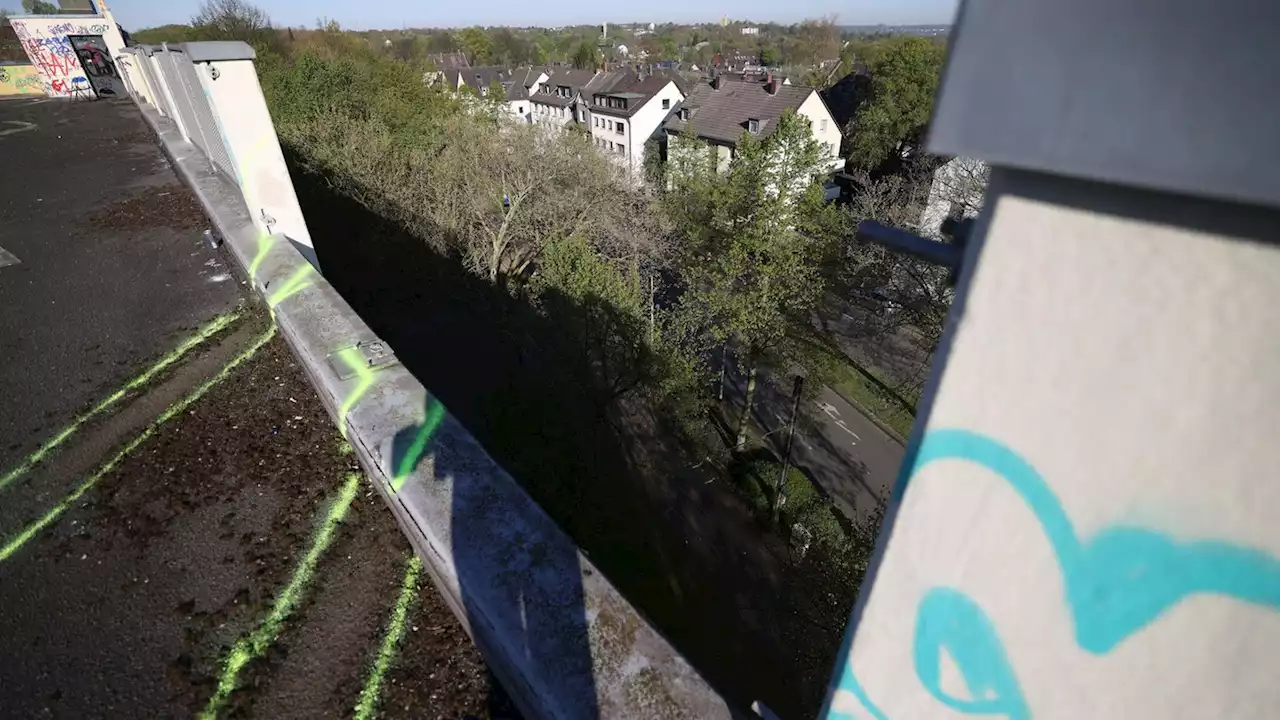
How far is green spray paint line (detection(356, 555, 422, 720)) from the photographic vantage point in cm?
231

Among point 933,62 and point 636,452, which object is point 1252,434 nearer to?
point 636,452

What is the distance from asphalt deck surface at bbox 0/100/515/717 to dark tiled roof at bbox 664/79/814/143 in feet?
85.5

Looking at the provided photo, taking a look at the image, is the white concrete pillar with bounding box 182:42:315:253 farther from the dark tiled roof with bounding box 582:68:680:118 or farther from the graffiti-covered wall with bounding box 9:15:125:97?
the dark tiled roof with bounding box 582:68:680:118

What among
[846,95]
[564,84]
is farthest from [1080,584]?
[564,84]

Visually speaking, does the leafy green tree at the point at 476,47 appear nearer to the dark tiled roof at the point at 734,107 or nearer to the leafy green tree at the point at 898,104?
the dark tiled roof at the point at 734,107

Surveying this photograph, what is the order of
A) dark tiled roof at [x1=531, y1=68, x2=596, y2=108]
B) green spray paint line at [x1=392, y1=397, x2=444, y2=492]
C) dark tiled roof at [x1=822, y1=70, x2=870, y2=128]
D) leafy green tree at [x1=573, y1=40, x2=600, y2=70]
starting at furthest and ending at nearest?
1. leafy green tree at [x1=573, y1=40, x2=600, y2=70]
2. dark tiled roof at [x1=531, y1=68, x2=596, y2=108]
3. dark tiled roof at [x1=822, y1=70, x2=870, y2=128]
4. green spray paint line at [x1=392, y1=397, x2=444, y2=492]

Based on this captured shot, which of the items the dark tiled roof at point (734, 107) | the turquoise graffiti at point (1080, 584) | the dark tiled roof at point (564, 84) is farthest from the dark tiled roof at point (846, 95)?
the turquoise graffiti at point (1080, 584)

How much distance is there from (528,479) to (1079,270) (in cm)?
825

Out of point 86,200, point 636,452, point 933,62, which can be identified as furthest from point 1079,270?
point 933,62

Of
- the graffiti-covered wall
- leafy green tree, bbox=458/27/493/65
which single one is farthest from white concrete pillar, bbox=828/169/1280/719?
leafy green tree, bbox=458/27/493/65

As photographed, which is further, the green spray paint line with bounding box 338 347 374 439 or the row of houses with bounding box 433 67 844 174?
the row of houses with bounding box 433 67 844 174

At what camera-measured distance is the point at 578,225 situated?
1686 centimetres

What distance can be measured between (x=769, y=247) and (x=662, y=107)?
26890 millimetres

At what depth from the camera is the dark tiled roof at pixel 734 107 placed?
94.3ft
